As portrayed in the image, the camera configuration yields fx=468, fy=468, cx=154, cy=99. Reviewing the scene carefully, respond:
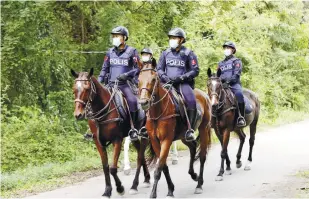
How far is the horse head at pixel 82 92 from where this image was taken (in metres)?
8.14

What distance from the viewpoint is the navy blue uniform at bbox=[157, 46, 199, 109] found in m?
8.90

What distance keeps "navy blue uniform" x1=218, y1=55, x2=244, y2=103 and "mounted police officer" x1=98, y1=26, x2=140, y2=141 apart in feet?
9.37

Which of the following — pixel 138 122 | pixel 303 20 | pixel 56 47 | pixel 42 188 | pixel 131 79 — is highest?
pixel 303 20

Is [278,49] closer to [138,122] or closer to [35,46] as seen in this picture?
[35,46]

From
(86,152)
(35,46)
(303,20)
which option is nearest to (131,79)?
(86,152)

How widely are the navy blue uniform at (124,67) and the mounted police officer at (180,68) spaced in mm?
735

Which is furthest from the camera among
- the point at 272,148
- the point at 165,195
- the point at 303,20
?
the point at 303,20

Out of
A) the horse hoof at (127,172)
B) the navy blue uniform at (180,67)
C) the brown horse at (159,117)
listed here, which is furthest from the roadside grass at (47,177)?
the navy blue uniform at (180,67)

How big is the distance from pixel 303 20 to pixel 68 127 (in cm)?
2356

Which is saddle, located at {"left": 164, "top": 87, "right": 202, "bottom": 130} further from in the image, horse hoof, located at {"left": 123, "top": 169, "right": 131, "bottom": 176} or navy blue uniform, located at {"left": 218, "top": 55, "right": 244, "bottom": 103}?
horse hoof, located at {"left": 123, "top": 169, "right": 131, "bottom": 176}

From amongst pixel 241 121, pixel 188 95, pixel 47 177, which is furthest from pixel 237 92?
pixel 47 177

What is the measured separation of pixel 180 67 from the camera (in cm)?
905

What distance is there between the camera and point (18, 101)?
16.8 m

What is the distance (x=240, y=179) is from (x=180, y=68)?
10.1 feet
